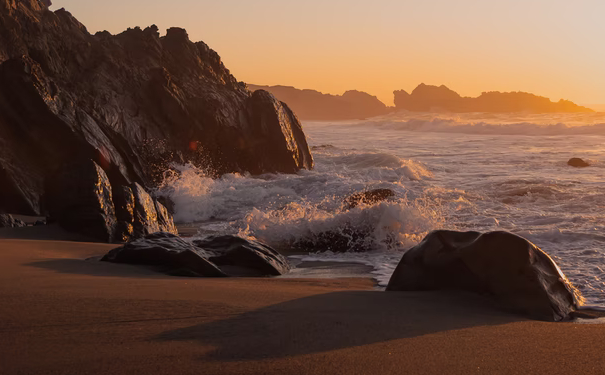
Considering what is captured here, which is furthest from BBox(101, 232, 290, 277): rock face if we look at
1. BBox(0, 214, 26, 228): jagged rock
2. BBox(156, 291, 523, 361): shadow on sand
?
BBox(0, 214, 26, 228): jagged rock

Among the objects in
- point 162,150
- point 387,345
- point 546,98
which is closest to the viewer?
point 387,345

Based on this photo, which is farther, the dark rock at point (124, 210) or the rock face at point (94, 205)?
the dark rock at point (124, 210)

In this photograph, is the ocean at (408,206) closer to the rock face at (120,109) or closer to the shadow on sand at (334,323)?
the rock face at (120,109)

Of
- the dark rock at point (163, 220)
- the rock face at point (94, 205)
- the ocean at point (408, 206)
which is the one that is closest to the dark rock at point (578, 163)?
the ocean at point (408, 206)

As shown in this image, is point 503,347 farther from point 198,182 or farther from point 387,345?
point 198,182

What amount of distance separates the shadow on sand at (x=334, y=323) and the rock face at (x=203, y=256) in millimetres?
1661

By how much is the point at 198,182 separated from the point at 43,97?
413 centimetres

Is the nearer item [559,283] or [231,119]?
[559,283]

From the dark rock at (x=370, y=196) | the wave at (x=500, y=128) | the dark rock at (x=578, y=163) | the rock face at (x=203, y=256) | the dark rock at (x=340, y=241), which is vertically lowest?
the dark rock at (x=340, y=241)

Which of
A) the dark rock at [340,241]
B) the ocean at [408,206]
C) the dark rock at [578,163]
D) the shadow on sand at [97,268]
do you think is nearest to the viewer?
the shadow on sand at [97,268]

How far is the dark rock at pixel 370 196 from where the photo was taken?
11336 mm

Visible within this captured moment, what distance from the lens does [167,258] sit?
5.50 meters

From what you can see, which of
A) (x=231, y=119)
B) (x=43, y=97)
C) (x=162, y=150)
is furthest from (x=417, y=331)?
(x=231, y=119)

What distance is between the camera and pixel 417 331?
3154 millimetres
